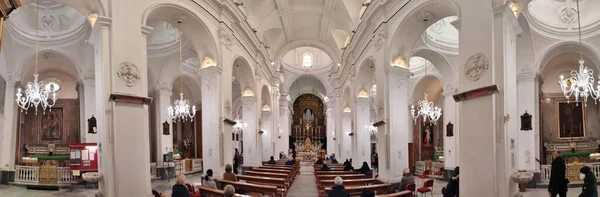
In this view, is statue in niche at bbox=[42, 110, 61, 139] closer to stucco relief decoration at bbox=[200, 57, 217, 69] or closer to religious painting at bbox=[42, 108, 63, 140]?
religious painting at bbox=[42, 108, 63, 140]

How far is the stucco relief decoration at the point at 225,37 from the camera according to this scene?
13641 mm

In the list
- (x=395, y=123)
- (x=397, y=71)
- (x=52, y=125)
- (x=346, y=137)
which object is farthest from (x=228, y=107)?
(x=346, y=137)

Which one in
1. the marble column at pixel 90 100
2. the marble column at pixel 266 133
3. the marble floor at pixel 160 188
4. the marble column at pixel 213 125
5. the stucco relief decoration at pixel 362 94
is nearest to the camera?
the marble floor at pixel 160 188

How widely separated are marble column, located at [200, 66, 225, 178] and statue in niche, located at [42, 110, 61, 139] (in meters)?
9.58

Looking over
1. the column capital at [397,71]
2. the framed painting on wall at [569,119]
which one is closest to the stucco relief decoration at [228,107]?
the column capital at [397,71]

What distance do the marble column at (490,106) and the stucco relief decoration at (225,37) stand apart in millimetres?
A: 7851

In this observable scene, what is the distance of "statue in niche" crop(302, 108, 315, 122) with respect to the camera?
40312 mm

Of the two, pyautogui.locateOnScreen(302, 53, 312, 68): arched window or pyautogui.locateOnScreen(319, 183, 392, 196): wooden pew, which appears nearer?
pyautogui.locateOnScreen(319, 183, 392, 196): wooden pew

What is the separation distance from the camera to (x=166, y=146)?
1967 centimetres

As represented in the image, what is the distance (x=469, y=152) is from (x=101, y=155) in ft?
25.4

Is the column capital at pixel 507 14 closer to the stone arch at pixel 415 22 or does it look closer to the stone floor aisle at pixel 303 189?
the stone arch at pixel 415 22

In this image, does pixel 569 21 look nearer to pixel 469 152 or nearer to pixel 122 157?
pixel 469 152

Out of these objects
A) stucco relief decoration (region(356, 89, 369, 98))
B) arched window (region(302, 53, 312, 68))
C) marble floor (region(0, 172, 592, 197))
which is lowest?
marble floor (region(0, 172, 592, 197))

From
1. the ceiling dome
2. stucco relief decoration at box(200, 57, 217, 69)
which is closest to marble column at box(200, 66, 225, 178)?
stucco relief decoration at box(200, 57, 217, 69)
